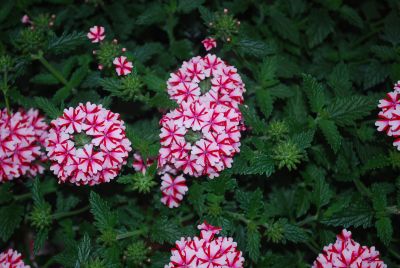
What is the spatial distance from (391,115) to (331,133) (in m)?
0.28

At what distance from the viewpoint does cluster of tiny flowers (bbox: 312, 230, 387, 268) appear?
7.04ft

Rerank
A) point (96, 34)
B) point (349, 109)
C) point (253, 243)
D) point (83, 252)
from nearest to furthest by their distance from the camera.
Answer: point (83, 252) → point (253, 243) → point (349, 109) → point (96, 34)

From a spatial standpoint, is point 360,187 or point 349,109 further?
point 360,187

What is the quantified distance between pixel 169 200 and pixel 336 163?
915 mm

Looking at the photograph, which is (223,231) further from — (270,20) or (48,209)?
(270,20)

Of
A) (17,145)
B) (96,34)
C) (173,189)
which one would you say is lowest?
(173,189)

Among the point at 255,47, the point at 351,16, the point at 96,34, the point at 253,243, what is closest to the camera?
the point at 253,243

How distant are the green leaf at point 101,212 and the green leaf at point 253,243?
65 cm

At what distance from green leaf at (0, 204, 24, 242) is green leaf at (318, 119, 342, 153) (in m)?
1.64

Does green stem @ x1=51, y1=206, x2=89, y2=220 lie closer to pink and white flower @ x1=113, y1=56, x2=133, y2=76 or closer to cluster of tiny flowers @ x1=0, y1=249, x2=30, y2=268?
cluster of tiny flowers @ x1=0, y1=249, x2=30, y2=268

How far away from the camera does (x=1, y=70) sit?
2623 millimetres

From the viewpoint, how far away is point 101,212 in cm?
234

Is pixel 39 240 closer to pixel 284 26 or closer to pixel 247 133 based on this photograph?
pixel 247 133

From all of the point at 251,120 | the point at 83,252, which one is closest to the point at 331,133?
the point at 251,120
